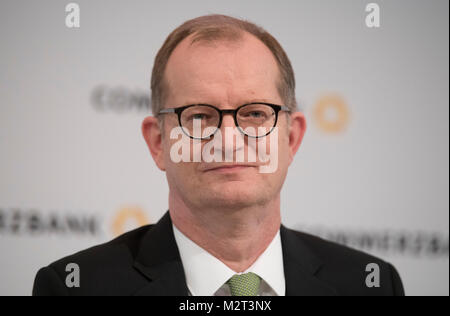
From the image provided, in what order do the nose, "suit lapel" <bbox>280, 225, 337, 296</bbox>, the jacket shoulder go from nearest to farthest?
the nose
"suit lapel" <bbox>280, 225, 337, 296</bbox>
the jacket shoulder

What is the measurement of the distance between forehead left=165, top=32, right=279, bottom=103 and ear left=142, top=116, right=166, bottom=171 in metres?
0.15

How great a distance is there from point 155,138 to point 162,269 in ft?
1.52

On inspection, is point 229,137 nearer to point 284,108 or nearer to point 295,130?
point 284,108

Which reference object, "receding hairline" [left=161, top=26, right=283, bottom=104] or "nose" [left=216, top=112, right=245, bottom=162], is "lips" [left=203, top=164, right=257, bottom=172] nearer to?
"nose" [left=216, top=112, right=245, bottom=162]

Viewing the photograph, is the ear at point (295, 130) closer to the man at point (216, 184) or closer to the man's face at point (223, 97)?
the man at point (216, 184)

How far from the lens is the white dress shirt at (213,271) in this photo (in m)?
1.77

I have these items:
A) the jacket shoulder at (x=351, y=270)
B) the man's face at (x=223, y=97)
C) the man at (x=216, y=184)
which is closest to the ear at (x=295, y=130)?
the man at (x=216, y=184)

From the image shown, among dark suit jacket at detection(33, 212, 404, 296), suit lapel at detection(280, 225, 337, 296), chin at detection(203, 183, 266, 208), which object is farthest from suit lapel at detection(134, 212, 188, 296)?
suit lapel at detection(280, 225, 337, 296)

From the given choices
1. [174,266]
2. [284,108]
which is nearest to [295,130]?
[284,108]

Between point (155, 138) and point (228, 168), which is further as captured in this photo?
point (155, 138)

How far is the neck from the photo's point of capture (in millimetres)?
1730

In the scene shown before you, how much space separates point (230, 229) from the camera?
5.76ft
